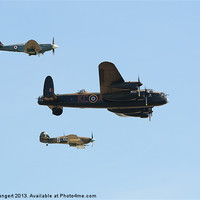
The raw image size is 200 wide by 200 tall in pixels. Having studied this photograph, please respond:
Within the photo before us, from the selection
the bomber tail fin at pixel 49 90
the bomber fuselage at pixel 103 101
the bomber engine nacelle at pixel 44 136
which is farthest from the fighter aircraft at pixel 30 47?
the bomber fuselage at pixel 103 101

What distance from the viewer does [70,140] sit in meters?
54.1

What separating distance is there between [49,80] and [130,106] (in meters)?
8.26

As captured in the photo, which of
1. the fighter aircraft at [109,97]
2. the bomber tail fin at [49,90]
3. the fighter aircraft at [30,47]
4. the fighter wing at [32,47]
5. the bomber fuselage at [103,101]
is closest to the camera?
the fighter aircraft at [109,97]

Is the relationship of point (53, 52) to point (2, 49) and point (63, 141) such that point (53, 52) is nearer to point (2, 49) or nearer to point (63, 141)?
point (2, 49)

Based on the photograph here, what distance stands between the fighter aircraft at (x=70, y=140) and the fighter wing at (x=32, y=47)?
12528 millimetres

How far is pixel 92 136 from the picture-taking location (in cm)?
6038

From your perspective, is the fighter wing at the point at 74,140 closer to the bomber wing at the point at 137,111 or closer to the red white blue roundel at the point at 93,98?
the bomber wing at the point at 137,111

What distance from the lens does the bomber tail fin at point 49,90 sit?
37.2 metres

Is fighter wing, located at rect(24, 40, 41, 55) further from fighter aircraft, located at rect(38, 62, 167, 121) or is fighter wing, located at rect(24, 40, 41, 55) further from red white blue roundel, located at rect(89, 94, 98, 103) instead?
red white blue roundel, located at rect(89, 94, 98, 103)

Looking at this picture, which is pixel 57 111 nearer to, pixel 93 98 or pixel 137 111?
pixel 93 98

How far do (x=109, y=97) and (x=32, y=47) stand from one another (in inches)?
920

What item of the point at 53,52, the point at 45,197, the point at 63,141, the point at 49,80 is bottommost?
the point at 45,197

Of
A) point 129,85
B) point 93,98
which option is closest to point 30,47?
point 93,98

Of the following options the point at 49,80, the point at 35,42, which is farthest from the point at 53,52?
the point at 49,80
